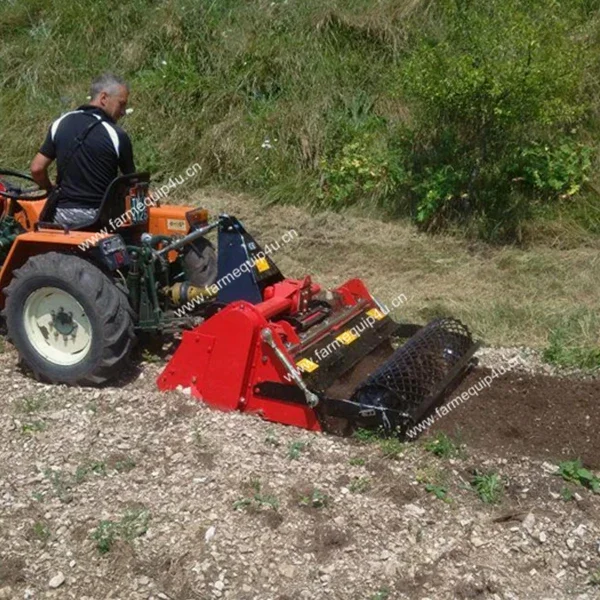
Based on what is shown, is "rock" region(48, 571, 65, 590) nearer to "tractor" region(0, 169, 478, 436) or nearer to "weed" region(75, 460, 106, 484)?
"weed" region(75, 460, 106, 484)

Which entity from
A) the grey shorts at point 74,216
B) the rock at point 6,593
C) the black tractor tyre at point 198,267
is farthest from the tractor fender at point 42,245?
the rock at point 6,593

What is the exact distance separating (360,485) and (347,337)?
4.07ft

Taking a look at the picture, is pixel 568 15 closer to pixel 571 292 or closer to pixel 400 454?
pixel 571 292

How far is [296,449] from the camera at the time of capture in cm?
465

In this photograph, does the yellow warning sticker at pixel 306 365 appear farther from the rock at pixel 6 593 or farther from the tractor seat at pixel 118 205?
the rock at pixel 6 593

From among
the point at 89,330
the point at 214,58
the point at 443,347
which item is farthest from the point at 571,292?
the point at 214,58

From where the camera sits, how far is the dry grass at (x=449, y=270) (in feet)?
21.8

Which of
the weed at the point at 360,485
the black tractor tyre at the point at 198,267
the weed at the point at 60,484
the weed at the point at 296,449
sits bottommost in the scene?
the weed at the point at 360,485

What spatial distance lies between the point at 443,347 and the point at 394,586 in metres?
1.96

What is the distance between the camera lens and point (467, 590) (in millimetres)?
3699

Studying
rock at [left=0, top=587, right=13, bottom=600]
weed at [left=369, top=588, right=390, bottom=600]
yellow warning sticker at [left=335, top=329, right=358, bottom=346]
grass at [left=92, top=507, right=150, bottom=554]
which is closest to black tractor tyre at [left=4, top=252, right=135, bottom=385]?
yellow warning sticker at [left=335, top=329, right=358, bottom=346]

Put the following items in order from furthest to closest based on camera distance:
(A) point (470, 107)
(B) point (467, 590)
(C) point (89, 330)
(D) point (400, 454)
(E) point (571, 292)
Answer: (A) point (470, 107) → (E) point (571, 292) → (C) point (89, 330) → (D) point (400, 454) → (B) point (467, 590)

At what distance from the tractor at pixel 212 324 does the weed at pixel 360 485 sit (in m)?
0.40

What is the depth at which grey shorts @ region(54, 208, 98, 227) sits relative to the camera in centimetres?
566
